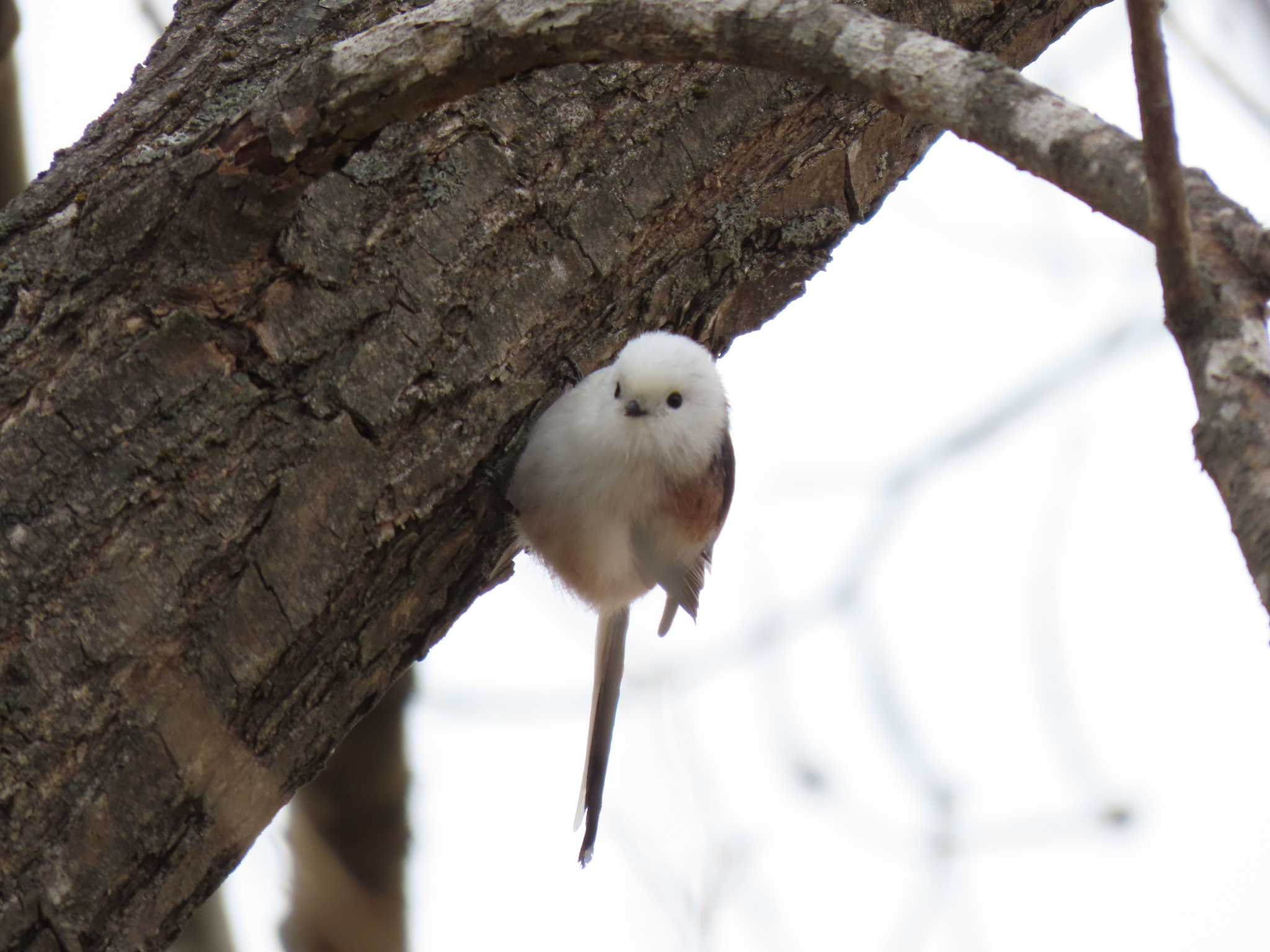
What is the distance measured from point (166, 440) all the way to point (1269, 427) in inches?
57.3

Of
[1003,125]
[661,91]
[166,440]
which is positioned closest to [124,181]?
[166,440]

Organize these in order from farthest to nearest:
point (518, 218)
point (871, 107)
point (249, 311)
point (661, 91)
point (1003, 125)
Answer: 1. point (871, 107)
2. point (661, 91)
3. point (518, 218)
4. point (249, 311)
5. point (1003, 125)

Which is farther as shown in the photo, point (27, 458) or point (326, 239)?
point (326, 239)

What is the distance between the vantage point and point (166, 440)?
1.90 meters

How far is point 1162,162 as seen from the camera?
1.13 m

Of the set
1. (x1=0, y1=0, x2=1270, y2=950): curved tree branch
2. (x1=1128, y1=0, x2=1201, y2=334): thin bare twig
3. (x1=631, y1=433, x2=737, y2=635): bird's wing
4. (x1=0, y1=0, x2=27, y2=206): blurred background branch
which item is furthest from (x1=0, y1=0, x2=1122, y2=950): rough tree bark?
(x1=1128, y1=0, x2=1201, y2=334): thin bare twig

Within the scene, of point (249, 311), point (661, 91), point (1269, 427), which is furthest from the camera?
point (661, 91)

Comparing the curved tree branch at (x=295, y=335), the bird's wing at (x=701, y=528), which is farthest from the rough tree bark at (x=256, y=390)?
the bird's wing at (x=701, y=528)

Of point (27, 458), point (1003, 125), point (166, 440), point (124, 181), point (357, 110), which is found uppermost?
point (1003, 125)

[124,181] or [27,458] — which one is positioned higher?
[124,181]

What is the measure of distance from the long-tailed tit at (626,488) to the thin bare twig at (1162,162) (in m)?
1.54

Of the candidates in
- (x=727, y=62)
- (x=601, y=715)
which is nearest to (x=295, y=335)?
(x=727, y=62)

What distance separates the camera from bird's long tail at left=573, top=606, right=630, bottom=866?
3.11m

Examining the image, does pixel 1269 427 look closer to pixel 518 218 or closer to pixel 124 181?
pixel 518 218
